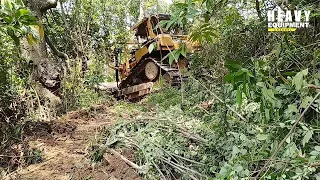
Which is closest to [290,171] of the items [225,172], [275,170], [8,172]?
[275,170]

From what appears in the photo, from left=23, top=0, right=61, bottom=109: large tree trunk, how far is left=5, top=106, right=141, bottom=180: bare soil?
0.87 metres

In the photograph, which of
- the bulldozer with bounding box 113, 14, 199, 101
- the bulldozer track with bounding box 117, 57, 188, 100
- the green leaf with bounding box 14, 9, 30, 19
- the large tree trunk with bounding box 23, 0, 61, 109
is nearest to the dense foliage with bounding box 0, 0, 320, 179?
the green leaf with bounding box 14, 9, 30, 19

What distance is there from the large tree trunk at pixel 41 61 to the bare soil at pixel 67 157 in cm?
87

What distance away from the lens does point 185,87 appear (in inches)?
246

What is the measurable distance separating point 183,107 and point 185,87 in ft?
6.62

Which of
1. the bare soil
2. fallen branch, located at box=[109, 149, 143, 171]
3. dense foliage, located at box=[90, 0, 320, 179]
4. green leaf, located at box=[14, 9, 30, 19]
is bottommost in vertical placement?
the bare soil

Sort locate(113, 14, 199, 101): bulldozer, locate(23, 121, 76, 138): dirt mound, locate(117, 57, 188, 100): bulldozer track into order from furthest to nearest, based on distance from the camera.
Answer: locate(113, 14, 199, 101): bulldozer
locate(117, 57, 188, 100): bulldozer track
locate(23, 121, 76, 138): dirt mound

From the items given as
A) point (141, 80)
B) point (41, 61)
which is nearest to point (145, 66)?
point (141, 80)

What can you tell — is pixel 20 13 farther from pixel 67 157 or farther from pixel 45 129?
pixel 45 129

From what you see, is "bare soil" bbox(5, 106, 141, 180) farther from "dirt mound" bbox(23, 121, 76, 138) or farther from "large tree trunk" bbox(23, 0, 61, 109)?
"large tree trunk" bbox(23, 0, 61, 109)

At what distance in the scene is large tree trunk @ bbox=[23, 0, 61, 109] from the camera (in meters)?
5.33

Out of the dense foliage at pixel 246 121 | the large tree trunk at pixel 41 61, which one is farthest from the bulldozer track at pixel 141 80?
the dense foliage at pixel 246 121

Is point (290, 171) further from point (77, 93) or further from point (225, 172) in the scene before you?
point (77, 93)

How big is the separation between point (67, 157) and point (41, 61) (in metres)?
2.69
